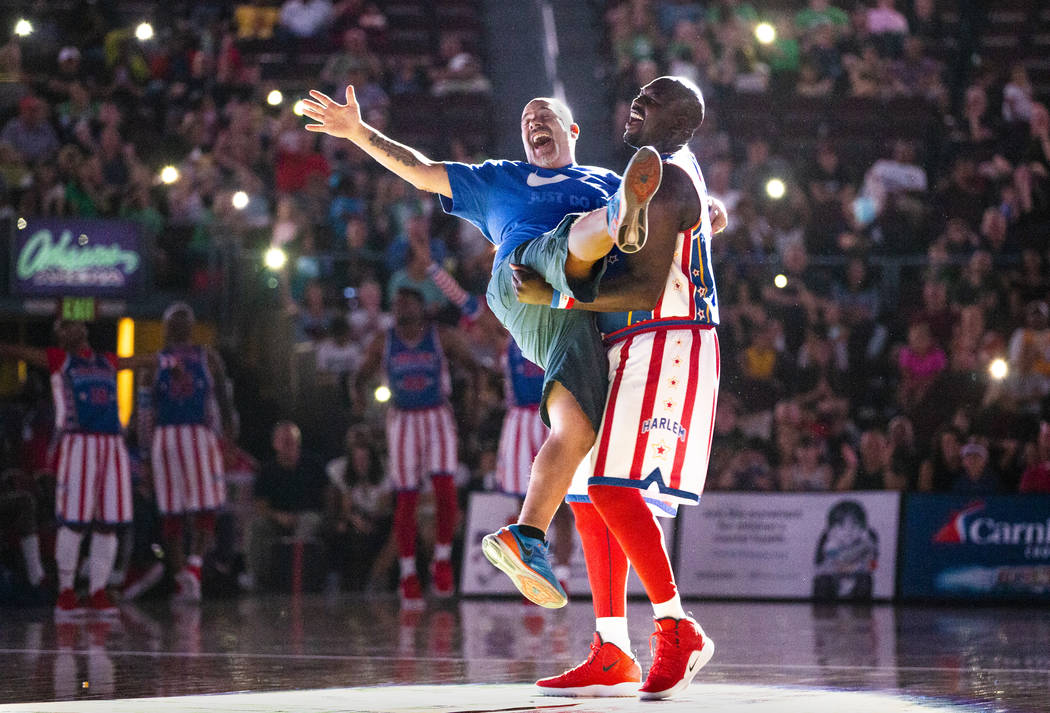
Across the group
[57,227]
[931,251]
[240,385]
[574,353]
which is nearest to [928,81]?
[931,251]

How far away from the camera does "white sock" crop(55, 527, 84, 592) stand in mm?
10523

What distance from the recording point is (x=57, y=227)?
12.1m

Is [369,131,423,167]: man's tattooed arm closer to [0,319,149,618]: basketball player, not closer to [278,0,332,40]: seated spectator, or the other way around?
[0,319,149,618]: basketball player

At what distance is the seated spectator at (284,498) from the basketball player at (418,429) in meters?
1.10

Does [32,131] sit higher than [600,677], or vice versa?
[32,131]

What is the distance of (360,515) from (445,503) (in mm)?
1060

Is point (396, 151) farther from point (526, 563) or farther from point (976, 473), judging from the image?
point (976, 473)

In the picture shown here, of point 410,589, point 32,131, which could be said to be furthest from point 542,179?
point 32,131

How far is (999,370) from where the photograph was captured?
1211 centimetres

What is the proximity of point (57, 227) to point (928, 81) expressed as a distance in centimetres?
910

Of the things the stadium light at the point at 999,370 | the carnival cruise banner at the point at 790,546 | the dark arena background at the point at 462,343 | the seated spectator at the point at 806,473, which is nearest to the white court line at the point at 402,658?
the dark arena background at the point at 462,343

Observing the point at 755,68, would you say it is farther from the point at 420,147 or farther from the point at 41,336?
the point at 41,336

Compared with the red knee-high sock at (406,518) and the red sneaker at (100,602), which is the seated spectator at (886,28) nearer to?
the red knee-high sock at (406,518)

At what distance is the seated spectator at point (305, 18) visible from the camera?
57.8 ft
